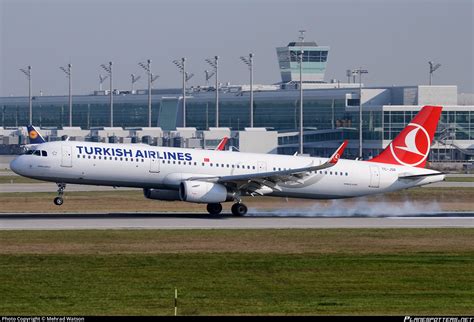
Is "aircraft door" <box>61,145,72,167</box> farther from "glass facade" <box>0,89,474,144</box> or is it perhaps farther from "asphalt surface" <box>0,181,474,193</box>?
"glass facade" <box>0,89,474,144</box>

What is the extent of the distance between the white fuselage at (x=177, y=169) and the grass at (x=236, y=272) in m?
8.97

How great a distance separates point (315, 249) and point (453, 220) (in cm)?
1624

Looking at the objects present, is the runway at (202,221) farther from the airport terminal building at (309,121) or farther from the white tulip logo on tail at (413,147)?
the airport terminal building at (309,121)

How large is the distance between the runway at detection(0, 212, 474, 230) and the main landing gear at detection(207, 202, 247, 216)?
1.34 ft

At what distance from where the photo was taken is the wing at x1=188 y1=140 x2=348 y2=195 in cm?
5503

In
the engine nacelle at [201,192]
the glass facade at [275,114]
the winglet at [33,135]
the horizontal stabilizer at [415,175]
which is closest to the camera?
the engine nacelle at [201,192]

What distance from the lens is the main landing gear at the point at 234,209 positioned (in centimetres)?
5584

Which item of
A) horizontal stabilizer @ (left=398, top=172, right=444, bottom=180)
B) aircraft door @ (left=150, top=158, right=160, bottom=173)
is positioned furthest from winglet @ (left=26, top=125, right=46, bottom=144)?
horizontal stabilizer @ (left=398, top=172, right=444, bottom=180)

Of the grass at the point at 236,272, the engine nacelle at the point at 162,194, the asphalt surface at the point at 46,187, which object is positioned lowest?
the grass at the point at 236,272

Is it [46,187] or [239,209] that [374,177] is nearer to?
[239,209]

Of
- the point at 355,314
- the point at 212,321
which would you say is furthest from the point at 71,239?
the point at 212,321

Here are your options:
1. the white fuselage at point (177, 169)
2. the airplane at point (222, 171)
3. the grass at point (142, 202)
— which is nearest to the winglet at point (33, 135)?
the grass at point (142, 202)

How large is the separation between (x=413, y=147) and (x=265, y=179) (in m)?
9.77

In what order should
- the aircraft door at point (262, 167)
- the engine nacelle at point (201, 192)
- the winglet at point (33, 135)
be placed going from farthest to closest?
the winglet at point (33, 135), the aircraft door at point (262, 167), the engine nacelle at point (201, 192)
